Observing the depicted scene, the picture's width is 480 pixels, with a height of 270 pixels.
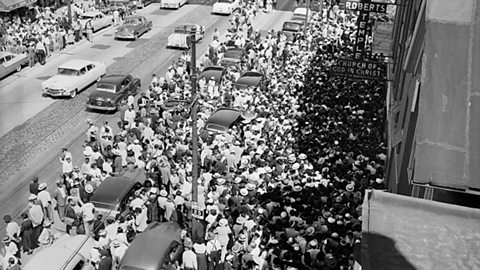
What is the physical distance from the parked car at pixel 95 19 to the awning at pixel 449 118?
1230 inches

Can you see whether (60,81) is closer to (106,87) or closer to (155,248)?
(106,87)

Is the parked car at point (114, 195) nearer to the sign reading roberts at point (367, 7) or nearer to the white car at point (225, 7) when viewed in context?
the sign reading roberts at point (367, 7)

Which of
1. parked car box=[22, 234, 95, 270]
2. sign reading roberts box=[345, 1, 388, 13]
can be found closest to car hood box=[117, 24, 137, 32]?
sign reading roberts box=[345, 1, 388, 13]

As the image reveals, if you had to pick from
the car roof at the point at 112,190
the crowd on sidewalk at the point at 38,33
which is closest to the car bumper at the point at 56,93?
the crowd on sidewalk at the point at 38,33

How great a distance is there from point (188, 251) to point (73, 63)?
1674 centimetres

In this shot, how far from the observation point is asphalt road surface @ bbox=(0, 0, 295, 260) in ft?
67.0

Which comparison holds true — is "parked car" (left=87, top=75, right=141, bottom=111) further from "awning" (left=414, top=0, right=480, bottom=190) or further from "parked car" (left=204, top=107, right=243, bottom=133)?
"awning" (left=414, top=0, right=480, bottom=190)

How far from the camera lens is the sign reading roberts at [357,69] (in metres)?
20.6

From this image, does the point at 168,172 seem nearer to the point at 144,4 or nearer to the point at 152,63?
the point at 152,63

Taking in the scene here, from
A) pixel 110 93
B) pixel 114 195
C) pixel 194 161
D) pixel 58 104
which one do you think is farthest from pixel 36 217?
pixel 58 104

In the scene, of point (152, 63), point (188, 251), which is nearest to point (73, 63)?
point (152, 63)

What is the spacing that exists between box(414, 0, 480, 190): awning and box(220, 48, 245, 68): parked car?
855 inches

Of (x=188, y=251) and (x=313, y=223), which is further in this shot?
(x=313, y=223)

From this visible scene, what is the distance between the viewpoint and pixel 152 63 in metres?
32.7
